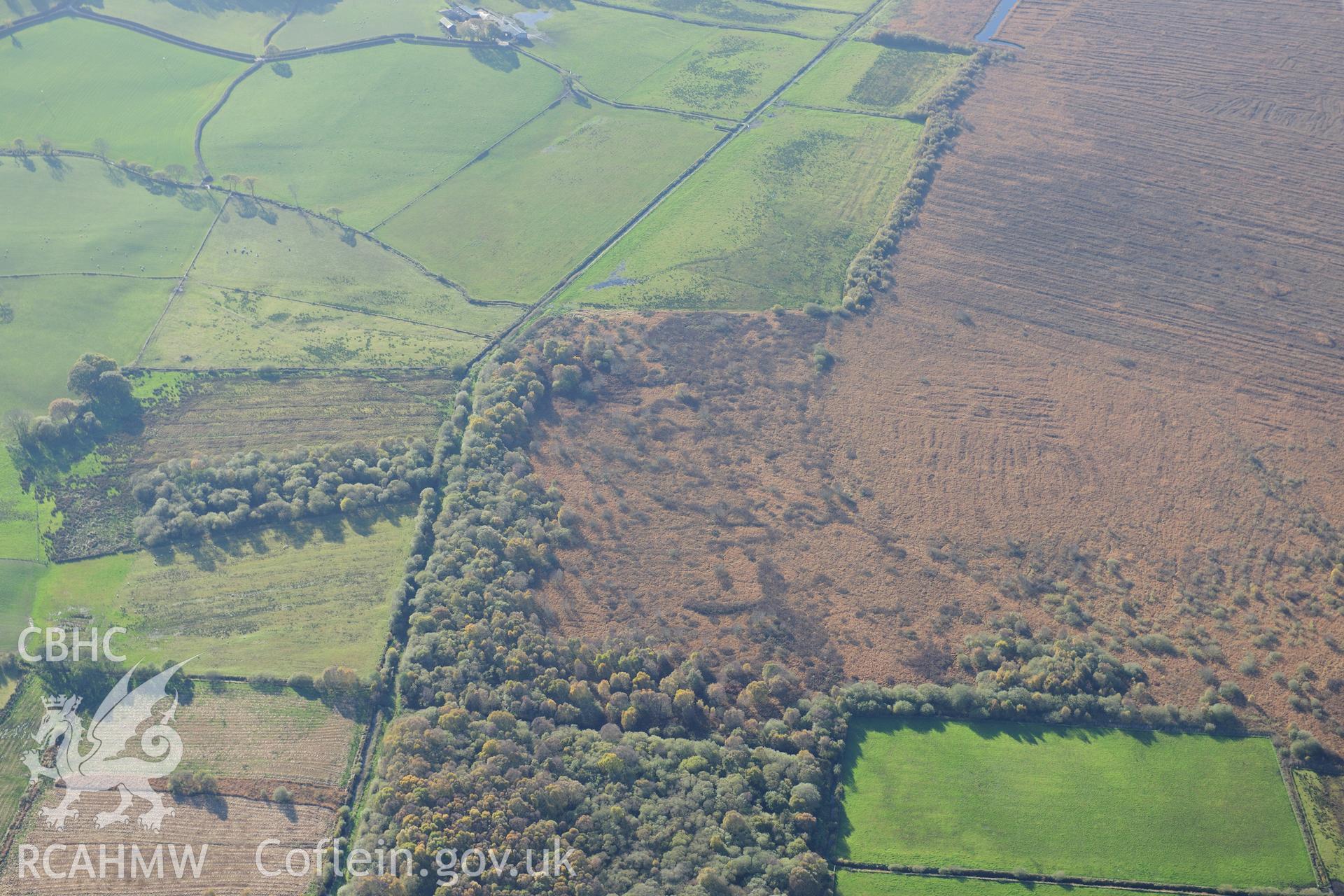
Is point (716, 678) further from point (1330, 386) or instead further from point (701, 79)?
point (701, 79)

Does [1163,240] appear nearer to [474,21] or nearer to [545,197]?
[545,197]

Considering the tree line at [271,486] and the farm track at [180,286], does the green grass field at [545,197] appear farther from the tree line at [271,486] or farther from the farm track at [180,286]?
the tree line at [271,486]

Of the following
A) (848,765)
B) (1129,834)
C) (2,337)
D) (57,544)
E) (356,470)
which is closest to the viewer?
(1129,834)

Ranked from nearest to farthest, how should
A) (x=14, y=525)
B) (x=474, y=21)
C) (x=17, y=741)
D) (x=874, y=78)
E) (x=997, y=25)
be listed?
(x=17, y=741) < (x=14, y=525) < (x=874, y=78) < (x=474, y=21) < (x=997, y=25)

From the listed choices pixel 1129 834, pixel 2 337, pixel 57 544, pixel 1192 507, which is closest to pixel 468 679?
pixel 57 544

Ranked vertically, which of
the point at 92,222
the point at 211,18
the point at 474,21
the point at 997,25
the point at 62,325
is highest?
the point at 997,25

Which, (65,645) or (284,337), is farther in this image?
(284,337)

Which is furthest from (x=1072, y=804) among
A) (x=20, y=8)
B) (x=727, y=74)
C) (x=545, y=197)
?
(x=20, y=8)

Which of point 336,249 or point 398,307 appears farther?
point 336,249
